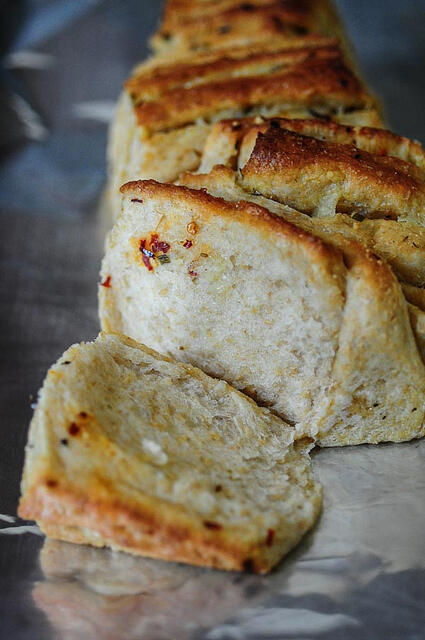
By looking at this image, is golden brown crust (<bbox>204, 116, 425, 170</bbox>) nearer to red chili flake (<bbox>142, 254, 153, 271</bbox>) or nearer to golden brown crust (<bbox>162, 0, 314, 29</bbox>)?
red chili flake (<bbox>142, 254, 153, 271</bbox>)

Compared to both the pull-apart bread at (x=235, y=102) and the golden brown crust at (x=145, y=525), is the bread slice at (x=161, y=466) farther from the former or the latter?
the pull-apart bread at (x=235, y=102)

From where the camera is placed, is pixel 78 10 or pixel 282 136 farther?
pixel 78 10

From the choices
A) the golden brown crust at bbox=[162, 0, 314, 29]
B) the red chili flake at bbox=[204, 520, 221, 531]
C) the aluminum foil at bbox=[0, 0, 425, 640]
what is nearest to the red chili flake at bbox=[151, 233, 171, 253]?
the aluminum foil at bbox=[0, 0, 425, 640]

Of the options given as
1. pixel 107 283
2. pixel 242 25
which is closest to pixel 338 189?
pixel 107 283

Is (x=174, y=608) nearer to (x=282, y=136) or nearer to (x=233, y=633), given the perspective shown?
(x=233, y=633)

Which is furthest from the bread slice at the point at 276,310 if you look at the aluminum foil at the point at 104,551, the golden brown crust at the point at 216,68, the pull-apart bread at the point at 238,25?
the pull-apart bread at the point at 238,25

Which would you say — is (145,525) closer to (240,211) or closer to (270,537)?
(270,537)

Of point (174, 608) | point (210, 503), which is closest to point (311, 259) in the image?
point (210, 503)
